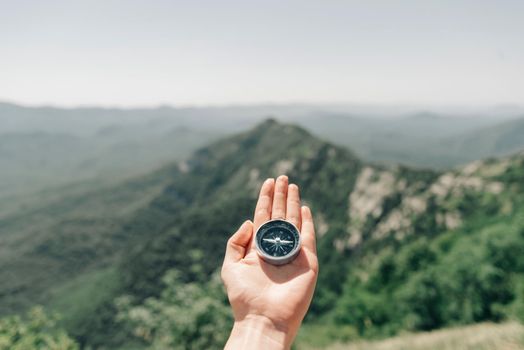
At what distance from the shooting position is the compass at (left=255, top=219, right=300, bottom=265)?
6.46m

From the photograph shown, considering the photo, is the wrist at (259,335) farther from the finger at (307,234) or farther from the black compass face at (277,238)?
the finger at (307,234)

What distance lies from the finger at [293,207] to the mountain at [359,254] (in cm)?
843

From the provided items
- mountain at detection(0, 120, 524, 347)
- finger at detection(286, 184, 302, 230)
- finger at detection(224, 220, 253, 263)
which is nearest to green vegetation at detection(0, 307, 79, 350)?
mountain at detection(0, 120, 524, 347)

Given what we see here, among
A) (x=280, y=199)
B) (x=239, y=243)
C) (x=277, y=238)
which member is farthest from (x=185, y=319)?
(x=277, y=238)

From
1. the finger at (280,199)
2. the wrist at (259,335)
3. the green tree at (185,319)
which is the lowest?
the green tree at (185,319)

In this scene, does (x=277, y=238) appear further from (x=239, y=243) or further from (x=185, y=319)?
(x=185, y=319)

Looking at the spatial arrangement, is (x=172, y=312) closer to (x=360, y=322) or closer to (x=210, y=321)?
(x=210, y=321)

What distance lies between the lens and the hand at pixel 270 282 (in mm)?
5414

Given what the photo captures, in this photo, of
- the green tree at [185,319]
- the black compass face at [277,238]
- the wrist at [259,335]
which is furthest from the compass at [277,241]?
the green tree at [185,319]

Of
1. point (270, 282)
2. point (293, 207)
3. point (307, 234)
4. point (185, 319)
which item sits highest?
point (293, 207)

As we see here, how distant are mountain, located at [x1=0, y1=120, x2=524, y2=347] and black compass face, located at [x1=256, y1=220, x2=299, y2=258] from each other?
8601 mm

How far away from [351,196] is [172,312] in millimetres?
124976

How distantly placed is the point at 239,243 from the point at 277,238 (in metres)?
0.73

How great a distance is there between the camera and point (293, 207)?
745cm
